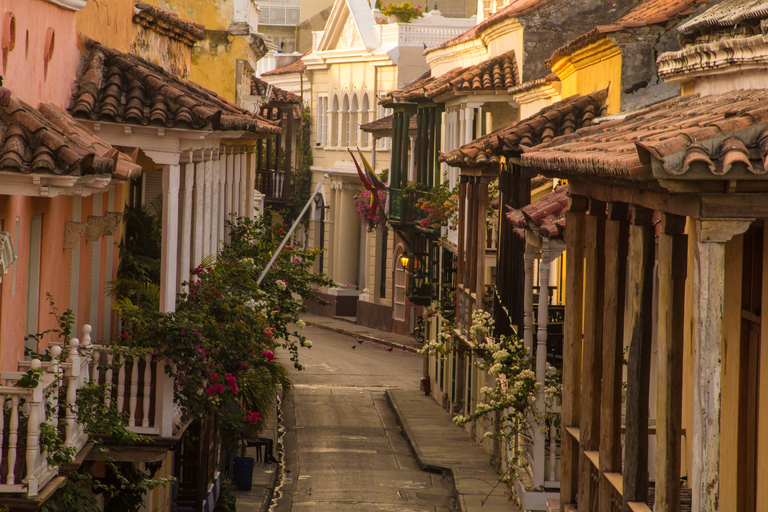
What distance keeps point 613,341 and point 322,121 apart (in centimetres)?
3633

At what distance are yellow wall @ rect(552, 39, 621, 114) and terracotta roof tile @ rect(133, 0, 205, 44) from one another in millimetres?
5202

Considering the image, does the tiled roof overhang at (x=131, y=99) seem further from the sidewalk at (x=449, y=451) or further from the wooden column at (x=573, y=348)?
the sidewalk at (x=449, y=451)

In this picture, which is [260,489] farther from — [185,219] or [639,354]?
[639,354]

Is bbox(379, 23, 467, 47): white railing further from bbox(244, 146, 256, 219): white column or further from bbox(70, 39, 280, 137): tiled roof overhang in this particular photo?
bbox(70, 39, 280, 137): tiled roof overhang

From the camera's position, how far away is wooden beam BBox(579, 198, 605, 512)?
7.86m

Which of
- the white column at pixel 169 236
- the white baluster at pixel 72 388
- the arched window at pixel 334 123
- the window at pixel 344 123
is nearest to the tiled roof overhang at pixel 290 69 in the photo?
the arched window at pixel 334 123

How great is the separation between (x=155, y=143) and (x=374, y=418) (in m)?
14.4

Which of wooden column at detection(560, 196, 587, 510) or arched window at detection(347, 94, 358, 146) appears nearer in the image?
wooden column at detection(560, 196, 587, 510)

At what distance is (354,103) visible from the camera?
133 ft

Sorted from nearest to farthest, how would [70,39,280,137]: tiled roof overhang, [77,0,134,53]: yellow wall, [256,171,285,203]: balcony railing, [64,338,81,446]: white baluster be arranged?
1. [64,338,81,446]: white baluster
2. [70,39,280,137]: tiled roof overhang
3. [77,0,134,53]: yellow wall
4. [256,171,285,203]: balcony railing

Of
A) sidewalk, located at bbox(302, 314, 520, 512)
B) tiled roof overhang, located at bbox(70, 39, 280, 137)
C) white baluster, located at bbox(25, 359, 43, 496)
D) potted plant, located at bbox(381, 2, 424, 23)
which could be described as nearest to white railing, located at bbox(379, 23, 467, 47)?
potted plant, located at bbox(381, 2, 424, 23)

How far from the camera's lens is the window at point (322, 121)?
42656 mm

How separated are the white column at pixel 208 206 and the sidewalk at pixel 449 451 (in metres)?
5.37

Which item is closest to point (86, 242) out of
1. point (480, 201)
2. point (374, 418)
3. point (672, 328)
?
point (672, 328)
